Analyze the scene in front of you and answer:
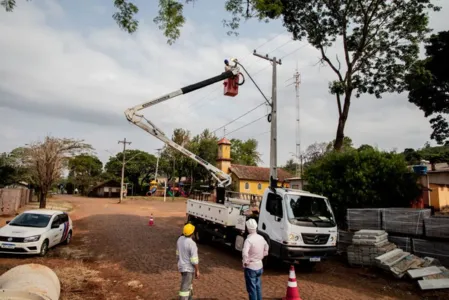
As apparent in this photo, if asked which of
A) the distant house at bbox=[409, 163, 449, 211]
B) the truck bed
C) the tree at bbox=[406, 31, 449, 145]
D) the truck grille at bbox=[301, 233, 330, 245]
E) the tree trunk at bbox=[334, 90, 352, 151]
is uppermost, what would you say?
the tree at bbox=[406, 31, 449, 145]

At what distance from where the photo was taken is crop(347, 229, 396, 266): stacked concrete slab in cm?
998

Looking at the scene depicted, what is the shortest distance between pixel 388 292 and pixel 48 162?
28845 millimetres

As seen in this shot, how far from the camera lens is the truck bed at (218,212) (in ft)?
40.1

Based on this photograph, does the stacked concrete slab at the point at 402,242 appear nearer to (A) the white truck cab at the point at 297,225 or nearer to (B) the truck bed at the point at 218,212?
(A) the white truck cab at the point at 297,225

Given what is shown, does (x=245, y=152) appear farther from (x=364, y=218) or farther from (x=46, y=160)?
(x=364, y=218)

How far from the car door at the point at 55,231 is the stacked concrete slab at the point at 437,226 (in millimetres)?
12729

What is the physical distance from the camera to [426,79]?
1612cm

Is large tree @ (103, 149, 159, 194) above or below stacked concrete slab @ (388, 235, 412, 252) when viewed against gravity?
above

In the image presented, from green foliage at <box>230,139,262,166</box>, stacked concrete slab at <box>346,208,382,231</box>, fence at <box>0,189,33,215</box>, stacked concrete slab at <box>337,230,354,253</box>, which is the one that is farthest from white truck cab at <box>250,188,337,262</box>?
green foliage at <box>230,139,262,166</box>

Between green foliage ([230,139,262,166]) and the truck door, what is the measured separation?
192 ft

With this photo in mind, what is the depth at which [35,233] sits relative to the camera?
10820mm

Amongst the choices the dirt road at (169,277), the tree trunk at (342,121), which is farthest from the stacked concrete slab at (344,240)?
the tree trunk at (342,121)

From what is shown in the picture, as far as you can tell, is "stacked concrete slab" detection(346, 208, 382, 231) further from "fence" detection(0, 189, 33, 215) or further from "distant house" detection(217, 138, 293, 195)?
"distant house" detection(217, 138, 293, 195)

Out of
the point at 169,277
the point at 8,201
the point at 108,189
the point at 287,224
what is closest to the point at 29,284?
the point at 169,277
